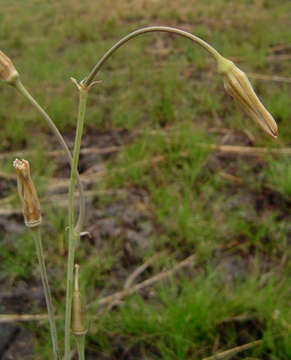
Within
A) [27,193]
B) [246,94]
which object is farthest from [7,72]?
[246,94]

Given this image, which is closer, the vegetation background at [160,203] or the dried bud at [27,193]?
the dried bud at [27,193]

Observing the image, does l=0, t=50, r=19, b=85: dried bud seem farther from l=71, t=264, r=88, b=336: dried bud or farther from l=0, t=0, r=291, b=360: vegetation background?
l=0, t=0, r=291, b=360: vegetation background

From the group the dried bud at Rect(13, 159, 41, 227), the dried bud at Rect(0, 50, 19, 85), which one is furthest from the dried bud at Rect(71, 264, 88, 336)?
the dried bud at Rect(0, 50, 19, 85)

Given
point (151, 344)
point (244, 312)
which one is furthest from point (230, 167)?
point (151, 344)

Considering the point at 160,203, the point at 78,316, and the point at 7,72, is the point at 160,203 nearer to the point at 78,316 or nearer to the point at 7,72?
the point at 78,316

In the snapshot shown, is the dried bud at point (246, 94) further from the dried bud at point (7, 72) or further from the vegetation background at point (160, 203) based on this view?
the vegetation background at point (160, 203)

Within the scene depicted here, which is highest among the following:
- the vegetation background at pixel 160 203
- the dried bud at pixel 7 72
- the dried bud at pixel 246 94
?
the dried bud at pixel 7 72

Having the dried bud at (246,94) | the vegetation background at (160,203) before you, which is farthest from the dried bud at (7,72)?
the vegetation background at (160,203)
